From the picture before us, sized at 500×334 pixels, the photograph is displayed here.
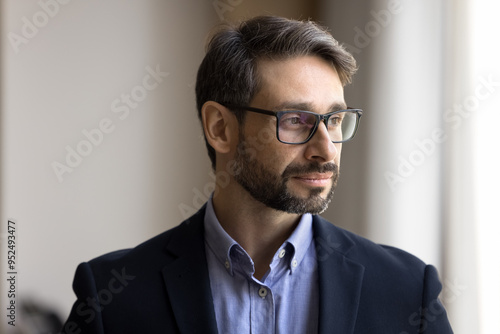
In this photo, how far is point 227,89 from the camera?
1.75 meters

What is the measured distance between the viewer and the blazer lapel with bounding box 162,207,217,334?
1.56 m

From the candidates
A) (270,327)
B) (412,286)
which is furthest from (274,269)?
(412,286)

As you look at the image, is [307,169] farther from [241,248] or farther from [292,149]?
[241,248]

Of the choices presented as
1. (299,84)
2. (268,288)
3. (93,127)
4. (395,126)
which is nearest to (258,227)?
(268,288)

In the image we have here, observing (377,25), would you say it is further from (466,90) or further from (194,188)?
(194,188)

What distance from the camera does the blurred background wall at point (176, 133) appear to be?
2395 mm

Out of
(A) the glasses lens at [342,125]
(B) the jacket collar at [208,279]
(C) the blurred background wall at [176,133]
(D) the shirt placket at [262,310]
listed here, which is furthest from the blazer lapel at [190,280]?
(C) the blurred background wall at [176,133]

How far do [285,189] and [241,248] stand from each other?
198mm

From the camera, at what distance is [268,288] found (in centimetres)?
157

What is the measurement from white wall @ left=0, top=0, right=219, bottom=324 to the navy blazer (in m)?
1.12

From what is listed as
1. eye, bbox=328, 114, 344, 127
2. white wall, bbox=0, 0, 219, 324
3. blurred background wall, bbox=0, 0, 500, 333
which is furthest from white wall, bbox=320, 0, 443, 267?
eye, bbox=328, 114, 344, 127

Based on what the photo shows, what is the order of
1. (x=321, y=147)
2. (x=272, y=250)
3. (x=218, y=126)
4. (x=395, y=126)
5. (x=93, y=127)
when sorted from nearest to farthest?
(x=321, y=147), (x=272, y=250), (x=218, y=126), (x=395, y=126), (x=93, y=127)

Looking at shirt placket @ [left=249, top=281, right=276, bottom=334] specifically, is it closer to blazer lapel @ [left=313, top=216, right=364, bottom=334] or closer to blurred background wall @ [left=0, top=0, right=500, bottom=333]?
blazer lapel @ [left=313, top=216, right=364, bottom=334]

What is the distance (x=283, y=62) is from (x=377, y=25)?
4.73ft
